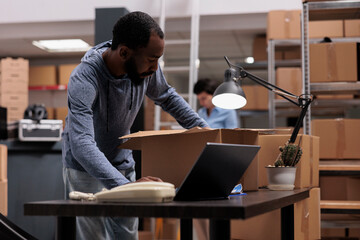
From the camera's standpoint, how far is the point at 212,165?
111cm

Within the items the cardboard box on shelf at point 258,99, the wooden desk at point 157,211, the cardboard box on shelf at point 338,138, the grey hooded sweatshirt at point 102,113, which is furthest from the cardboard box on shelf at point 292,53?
the wooden desk at point 157,211

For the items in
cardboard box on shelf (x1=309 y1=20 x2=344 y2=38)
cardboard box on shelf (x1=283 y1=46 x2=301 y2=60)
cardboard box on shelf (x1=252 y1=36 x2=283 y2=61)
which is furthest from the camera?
cardboard box on shelf (x1=252 y1=36 x2=283 y2=61)

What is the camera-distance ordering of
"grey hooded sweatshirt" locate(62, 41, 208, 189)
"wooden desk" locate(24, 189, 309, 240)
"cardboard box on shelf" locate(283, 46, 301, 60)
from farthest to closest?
Answer: "cardboard box on shelf" locate(283, 46, 301, 60)
"grey hooded sweatshirt" locate(62, 41, 208, 189)
"wooden desk" locate(24, 189, 309, 240)

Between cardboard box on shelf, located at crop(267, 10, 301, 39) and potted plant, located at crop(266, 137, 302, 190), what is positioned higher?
cardboard box on shelf, located at crop(267, 10, 301, 39)

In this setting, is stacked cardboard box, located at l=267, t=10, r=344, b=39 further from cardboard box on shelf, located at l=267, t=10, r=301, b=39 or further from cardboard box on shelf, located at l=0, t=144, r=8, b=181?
cardboard box on shelf, located at l=0, t=144, r=8, b=181

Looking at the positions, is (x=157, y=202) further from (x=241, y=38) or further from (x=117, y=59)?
(x=241, y=38)

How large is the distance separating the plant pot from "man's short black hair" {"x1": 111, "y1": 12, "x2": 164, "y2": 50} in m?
0.62

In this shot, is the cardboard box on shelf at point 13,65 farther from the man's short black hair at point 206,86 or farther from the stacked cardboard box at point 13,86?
the man's short black hair at point 206,86

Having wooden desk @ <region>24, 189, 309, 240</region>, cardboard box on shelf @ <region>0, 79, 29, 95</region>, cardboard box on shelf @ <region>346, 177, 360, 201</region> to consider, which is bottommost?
cardboard box on shelf @ <region>346, 177, 360, 201</region>

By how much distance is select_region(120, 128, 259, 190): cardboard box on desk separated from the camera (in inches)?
57.0

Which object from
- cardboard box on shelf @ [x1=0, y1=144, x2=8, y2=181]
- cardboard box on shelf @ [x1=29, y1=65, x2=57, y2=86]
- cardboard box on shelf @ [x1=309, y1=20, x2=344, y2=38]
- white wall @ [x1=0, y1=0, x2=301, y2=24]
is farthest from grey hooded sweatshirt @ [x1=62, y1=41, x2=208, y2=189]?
cardboard box on shelf @ [x1=29, y1=65, x2=57, y2=86]

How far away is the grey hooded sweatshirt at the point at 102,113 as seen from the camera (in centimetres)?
144

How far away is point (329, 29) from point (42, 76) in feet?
14.5

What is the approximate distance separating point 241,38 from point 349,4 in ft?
12.1
